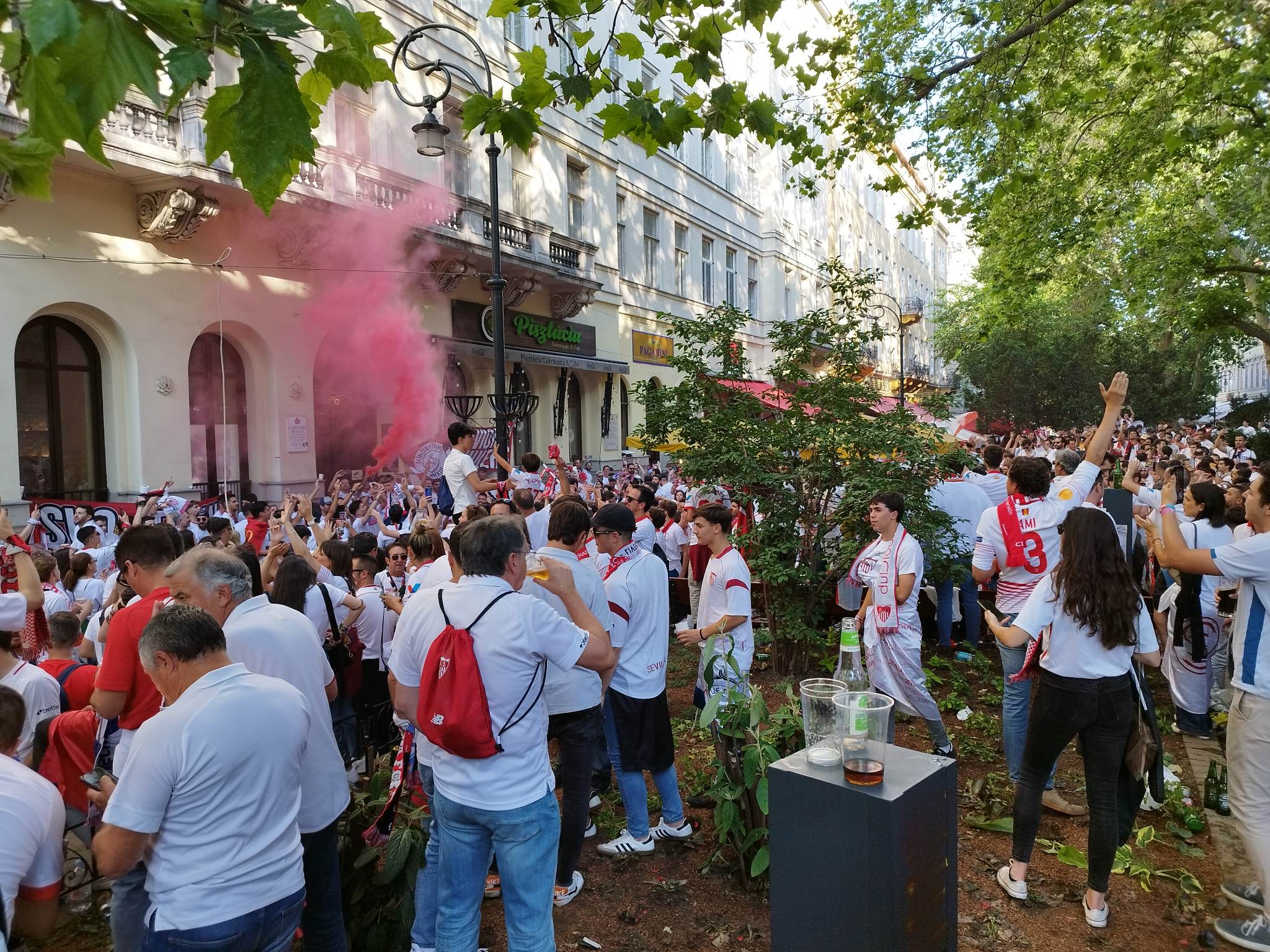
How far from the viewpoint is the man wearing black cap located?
432cm

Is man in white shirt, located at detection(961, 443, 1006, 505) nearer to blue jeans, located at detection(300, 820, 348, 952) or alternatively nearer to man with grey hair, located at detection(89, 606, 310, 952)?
blue jeans, located at detection(300, 820, 348, 952)

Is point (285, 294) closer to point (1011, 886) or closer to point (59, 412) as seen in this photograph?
point (59, 412)

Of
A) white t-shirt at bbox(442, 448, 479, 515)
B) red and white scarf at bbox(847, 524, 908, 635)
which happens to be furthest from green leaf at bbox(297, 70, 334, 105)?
white t-shirt at bbox(442, 448, 479, 515)

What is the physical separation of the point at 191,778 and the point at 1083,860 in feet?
13.9

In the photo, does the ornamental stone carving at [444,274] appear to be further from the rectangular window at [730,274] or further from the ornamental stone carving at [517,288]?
the rectangular window at [730,274]

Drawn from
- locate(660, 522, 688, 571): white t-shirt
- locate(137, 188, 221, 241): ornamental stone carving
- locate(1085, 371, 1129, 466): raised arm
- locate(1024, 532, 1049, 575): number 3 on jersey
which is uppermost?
locate(137, 188, 221, 241): ornamental stone carving

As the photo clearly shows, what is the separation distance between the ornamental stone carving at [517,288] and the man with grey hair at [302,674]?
51.6 ft

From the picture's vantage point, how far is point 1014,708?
4.79 metres

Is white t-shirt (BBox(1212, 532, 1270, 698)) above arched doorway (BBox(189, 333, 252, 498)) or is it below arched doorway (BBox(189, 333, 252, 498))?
below

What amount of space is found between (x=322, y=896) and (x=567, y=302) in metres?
18.6

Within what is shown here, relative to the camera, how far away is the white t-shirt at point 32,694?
3.56 metres

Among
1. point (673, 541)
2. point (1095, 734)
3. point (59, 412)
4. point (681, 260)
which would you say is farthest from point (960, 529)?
point (681, 260)

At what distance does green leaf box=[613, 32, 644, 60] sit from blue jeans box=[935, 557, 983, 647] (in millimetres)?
5777

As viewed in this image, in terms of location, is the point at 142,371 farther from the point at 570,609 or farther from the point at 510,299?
the point at 570,609
